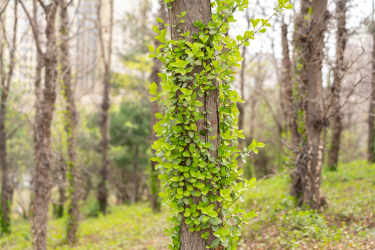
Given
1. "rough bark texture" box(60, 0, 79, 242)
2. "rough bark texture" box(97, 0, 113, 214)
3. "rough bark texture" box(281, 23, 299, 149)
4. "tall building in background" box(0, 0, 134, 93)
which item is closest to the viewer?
"rough bark texture" box(281, 23, 299, 149)

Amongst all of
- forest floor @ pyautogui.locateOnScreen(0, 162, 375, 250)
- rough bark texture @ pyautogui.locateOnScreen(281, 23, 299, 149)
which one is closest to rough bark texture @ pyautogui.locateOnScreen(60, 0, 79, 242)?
forest floor @ pyautogui.locateOnScreen(0, 162, 375, 250)

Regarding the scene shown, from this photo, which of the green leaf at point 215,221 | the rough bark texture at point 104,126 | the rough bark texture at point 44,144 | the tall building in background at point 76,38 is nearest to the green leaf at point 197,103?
the green leaf at point 215,221

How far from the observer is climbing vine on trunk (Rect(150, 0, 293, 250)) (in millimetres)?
2490

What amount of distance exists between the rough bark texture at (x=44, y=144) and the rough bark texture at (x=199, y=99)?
317cm

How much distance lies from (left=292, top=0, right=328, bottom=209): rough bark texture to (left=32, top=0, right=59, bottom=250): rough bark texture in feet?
15.6

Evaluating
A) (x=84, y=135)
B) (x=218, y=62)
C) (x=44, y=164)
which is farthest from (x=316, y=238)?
(x=84, y=135)

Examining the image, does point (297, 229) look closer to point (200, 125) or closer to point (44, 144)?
point (200, 125)

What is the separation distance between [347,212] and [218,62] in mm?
4034

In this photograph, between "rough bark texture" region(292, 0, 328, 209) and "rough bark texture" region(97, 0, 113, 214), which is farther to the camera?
"rough bark texture" region(97, 0, 113, 214)

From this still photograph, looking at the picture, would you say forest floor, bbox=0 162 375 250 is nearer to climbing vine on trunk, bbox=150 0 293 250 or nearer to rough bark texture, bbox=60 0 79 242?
rough bark texture, bbox=60 0 79 242

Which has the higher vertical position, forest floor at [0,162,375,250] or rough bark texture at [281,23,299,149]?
rough bark texture at [281,23,299,149]

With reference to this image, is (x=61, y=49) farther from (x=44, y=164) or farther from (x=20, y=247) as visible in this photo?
(x=20, y=247)

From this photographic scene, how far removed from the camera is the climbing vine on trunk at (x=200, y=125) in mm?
2490

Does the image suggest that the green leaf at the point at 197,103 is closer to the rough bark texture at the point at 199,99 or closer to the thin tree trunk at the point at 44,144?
the rough bark texture at the point at 199,99
